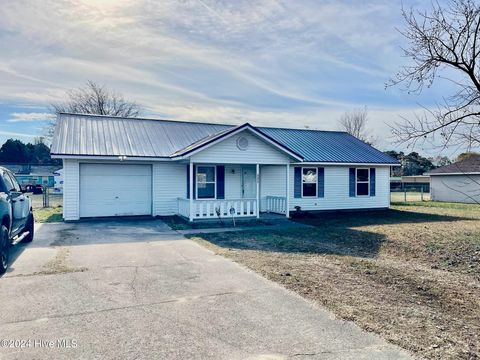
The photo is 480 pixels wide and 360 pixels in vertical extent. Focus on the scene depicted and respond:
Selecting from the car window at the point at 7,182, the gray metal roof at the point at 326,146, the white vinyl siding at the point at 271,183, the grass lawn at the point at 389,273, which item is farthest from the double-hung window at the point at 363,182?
the car window at the point at 7,182

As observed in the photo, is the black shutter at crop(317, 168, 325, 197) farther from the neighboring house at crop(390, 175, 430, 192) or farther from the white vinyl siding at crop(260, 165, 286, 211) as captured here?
the neighboring house at crop(390, 175, 430, 192)

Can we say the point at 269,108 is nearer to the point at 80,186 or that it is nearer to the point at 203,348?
the point at 80,186

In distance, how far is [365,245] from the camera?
10383 millimetres

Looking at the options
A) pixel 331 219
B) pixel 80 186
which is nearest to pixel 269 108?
pixel 331 219

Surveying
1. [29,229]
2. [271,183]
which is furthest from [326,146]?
[29,229]

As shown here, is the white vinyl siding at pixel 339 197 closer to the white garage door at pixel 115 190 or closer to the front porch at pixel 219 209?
the front porch at pixel 219 209

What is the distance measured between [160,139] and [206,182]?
10.3ft

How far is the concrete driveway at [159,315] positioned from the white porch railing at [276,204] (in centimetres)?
929

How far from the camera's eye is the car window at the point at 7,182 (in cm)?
819

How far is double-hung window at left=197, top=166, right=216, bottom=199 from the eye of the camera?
16.6 meters

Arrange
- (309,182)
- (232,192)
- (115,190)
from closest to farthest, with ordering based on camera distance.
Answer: (115,190) → (232,192) → (309,182)

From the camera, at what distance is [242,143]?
50.1ft

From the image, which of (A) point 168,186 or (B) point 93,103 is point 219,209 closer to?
(A) point 168,186

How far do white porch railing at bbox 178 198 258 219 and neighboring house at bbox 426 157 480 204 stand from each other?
64.1 ft
